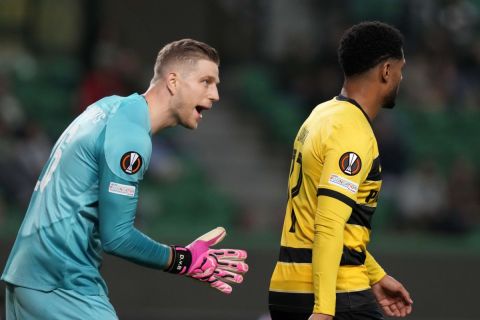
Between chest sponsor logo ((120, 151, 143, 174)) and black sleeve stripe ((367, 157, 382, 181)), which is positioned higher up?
black sleeve stripe ((367, 157, 382, 181))

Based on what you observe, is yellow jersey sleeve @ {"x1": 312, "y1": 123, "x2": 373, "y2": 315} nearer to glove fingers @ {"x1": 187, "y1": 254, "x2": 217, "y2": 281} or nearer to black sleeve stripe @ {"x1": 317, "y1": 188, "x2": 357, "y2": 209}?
black sleeve stripe @ {"x1": 317, "y1": 188, "x2": 357, "y2": 209}

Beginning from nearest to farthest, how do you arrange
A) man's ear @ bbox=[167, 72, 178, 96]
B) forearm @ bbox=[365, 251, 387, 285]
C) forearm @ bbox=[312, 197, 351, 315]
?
forearm @ bbox=[312, 197, 351, 315] → man's ear @ bbox=[167, 72, 178, 96] → forearm @ bbox=[365, 251, 387, 285]

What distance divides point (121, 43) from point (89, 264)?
871 cm

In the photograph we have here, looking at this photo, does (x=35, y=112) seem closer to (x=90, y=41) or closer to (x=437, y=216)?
(x=90, y=41)

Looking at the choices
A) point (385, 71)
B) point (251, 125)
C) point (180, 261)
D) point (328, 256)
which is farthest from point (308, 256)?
point (251, 125)

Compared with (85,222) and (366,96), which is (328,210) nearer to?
(366,96)

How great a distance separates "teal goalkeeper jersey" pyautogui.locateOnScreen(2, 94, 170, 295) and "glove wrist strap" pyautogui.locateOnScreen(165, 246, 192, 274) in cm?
8

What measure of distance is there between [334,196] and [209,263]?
616 millimetres

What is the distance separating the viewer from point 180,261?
462cm

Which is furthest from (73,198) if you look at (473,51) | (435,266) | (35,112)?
(473,51)

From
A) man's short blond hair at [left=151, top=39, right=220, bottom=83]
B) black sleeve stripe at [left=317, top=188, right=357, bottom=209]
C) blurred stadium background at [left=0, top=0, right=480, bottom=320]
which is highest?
blurred stadium background at [left=0, top=0, right=480, bottom=320]

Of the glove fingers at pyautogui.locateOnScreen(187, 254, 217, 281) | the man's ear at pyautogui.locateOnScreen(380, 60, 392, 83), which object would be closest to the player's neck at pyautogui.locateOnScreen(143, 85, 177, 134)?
the glove fingers at pyautogui.locateOnScreen(187, 254, 217, 281)

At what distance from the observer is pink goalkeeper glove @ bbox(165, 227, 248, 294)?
4629 mm

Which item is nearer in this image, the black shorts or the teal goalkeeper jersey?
the teal goalkeeper jersey
